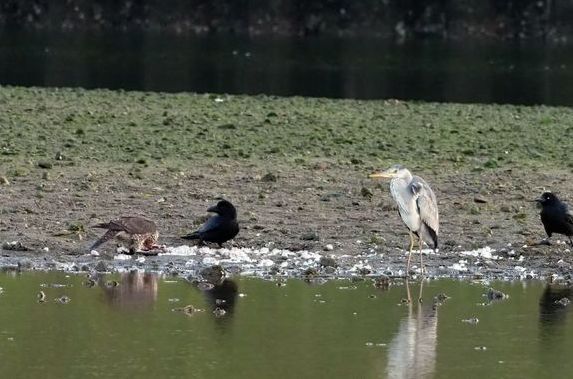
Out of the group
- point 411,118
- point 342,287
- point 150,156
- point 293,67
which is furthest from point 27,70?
point 342,287

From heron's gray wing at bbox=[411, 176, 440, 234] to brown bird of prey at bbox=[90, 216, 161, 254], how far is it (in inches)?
91.8

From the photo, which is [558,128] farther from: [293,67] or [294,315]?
[293,67]

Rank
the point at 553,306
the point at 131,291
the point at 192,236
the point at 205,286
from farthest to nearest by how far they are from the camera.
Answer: the point at 192,236 < the point at 205,286 < the point at 131,291 < the point at 553,306

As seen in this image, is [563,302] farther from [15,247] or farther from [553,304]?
[15,247]

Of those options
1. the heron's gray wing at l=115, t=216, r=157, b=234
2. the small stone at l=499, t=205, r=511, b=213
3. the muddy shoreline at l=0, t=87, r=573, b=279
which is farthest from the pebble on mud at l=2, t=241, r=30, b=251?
the small stone at l=499, t=205, r=511, b=213

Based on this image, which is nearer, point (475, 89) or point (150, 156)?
point (150, 156)

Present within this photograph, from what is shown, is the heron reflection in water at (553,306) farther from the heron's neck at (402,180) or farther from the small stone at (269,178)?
the small stone at (269,178)

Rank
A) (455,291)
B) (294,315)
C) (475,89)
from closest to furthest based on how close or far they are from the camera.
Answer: (294,315) → (455,291) → (475,89)

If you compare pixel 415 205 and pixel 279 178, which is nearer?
pixel 415 205

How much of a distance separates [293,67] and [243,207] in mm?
25252

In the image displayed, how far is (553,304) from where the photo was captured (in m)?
12.5

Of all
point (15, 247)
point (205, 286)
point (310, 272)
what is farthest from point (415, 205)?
point (15, 247)

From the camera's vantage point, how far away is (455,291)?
42.6 ft

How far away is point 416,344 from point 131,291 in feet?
8.70
